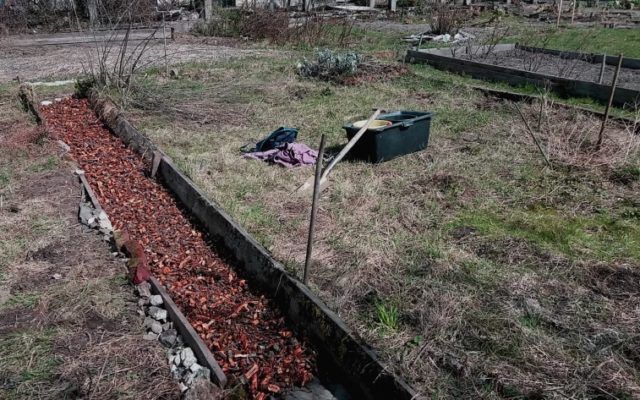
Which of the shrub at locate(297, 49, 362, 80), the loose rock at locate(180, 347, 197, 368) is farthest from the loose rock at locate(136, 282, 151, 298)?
the shrub at locate(297, 49, 362, 80)

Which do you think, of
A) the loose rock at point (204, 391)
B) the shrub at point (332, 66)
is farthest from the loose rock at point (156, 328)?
the shrub at point (332, 66)

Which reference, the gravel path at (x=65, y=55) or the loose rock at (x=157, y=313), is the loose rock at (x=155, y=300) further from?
the gravel path at (x=65, y=55)

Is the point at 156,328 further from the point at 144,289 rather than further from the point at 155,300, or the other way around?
the point at 144,289

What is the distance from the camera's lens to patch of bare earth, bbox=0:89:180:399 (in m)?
2.64

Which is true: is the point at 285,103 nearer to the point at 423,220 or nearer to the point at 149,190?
the point at 149,190

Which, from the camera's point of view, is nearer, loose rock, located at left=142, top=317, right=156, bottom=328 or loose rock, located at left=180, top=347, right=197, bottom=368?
loose rock, located at left=180, top=347, right=197, bottom=368

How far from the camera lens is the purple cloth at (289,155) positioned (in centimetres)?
564

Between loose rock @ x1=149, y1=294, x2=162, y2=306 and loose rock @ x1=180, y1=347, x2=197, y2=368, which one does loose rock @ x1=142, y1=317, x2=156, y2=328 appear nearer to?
loose rock @ x1=149, y1=294, x2=162, y2=306

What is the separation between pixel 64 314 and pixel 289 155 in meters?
3.03

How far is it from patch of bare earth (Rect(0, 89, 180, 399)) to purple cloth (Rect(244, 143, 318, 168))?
76.0 inches

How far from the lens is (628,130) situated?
224 inches

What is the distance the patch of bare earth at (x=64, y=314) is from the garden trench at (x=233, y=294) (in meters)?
0.31

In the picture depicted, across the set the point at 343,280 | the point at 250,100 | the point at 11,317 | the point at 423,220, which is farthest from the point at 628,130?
the point at 11,317

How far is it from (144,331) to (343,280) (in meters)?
1.24
